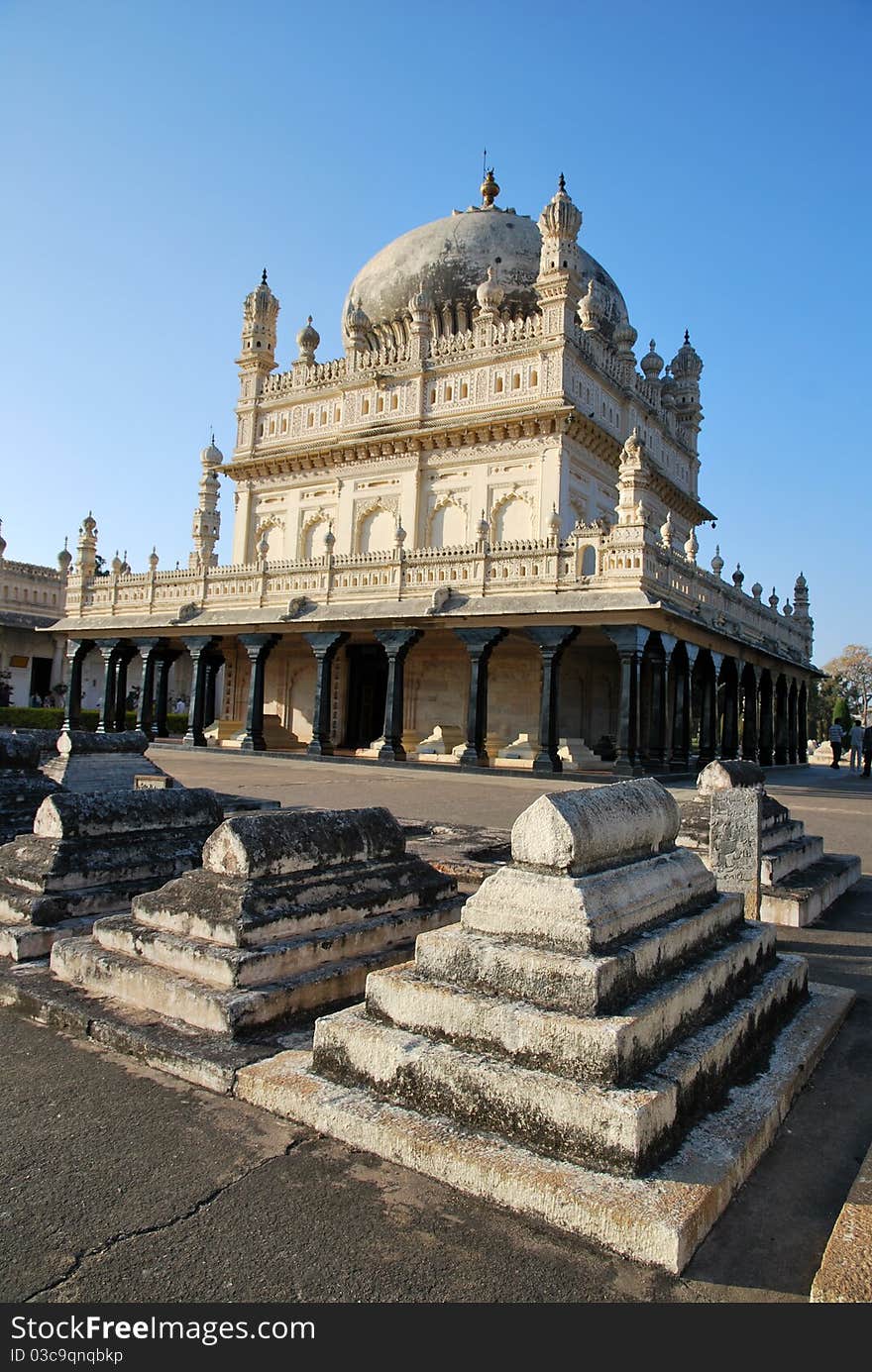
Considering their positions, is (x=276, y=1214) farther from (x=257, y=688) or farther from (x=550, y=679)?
(x=257, y=688)

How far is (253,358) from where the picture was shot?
91.1ft

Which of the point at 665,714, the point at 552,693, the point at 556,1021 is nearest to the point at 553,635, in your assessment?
the point at 552,693

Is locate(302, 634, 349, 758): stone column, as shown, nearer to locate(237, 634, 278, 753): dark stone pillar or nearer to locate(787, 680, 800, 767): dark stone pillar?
locate(237, 634, 278, 753): dark stone pillar

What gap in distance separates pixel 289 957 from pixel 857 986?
2.84 metres

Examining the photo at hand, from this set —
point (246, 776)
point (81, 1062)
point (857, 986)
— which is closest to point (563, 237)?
point (246, 776)

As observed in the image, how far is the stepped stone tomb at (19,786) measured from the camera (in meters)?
5.56

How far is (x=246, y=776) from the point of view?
47.6 feet

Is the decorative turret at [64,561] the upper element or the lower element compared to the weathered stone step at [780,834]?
upper

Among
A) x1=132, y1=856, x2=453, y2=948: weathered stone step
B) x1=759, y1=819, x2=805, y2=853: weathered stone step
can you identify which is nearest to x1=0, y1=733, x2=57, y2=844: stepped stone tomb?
x1=132, y1=856, x2=453, y2=948: weathered stone step

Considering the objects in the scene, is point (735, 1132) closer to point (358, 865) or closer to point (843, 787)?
point (358, 865)

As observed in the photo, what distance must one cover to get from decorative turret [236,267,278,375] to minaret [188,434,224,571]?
339 cm

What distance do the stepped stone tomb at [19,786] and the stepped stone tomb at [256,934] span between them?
7.20 feet

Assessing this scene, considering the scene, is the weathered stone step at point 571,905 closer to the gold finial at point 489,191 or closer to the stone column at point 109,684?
the stone column at point 109,684

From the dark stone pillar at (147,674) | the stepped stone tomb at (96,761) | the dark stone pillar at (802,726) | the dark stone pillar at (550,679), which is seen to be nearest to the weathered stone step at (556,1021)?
the stepped stone tomb at (96,761)
